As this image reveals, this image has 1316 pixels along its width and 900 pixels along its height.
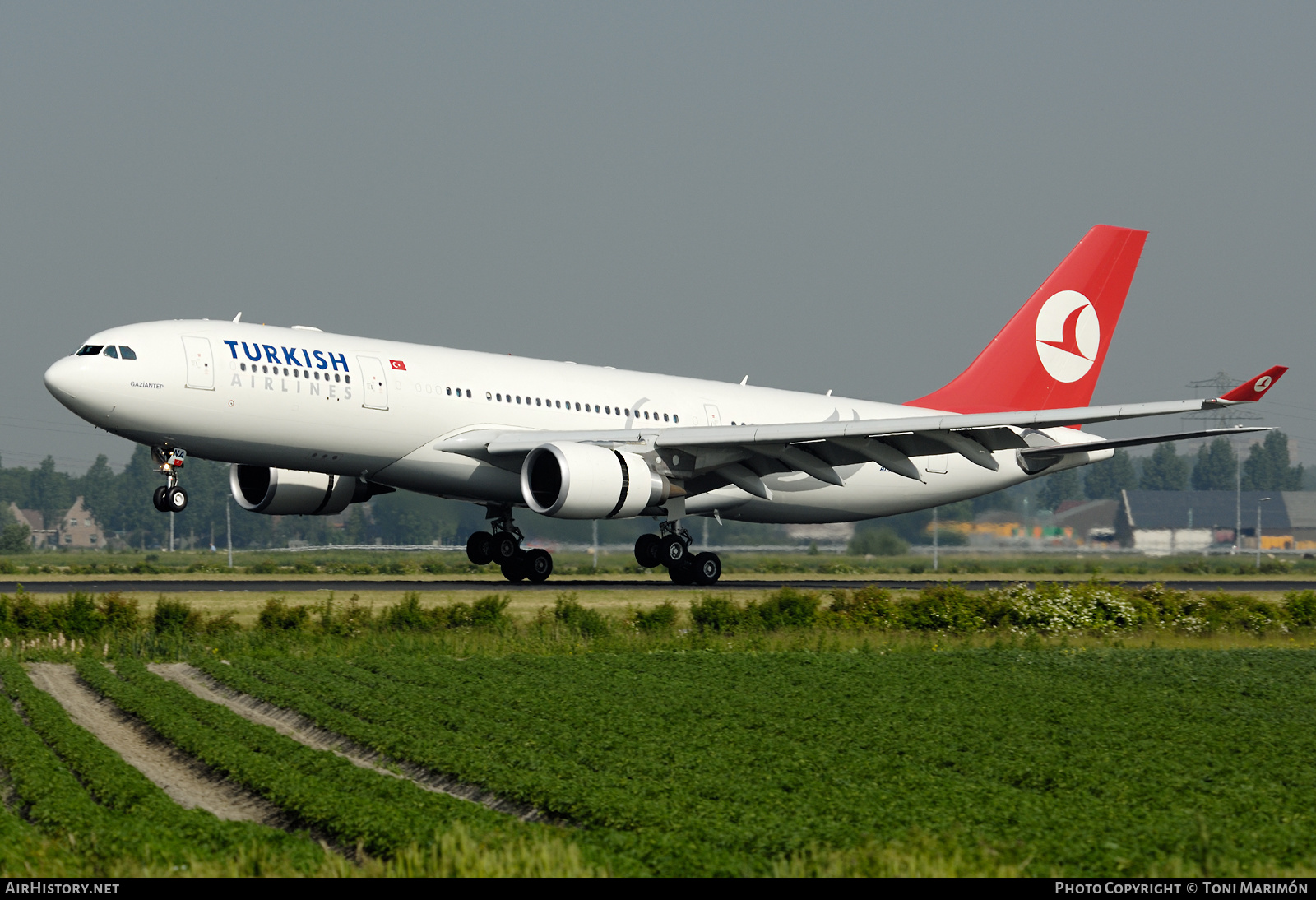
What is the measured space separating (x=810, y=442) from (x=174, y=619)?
42.7 ft

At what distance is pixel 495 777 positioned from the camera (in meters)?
10.1

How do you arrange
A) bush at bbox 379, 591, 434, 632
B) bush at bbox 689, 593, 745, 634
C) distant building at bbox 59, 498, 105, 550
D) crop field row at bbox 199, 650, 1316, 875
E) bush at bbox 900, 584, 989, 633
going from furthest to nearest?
distant building at bbox 59, 498, 105, 550
bush at bbox 900, 584, 989, 633
bush at bbox 689, 593, 745, 634
bush at bbox 379, 591, 434, 632
crop field row at bbox 199, 650, 1316, 875

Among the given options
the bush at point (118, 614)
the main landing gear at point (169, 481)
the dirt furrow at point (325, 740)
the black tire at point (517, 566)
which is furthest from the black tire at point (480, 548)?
the dirt furrow at point (325, 740)

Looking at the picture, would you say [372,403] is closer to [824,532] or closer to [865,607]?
[865,607]

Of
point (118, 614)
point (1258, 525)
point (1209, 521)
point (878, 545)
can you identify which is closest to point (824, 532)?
point (878, 545)

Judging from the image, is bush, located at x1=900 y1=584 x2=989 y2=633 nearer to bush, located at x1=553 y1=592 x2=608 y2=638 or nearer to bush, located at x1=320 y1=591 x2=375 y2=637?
bush, located at x1=553 y1=592 x2=608 y2=638

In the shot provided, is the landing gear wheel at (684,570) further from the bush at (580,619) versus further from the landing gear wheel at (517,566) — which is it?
the bush at (580,619)

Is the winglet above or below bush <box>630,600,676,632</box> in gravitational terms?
above

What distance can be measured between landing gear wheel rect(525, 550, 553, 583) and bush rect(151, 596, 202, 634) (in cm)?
1066

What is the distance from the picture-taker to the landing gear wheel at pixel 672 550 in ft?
100

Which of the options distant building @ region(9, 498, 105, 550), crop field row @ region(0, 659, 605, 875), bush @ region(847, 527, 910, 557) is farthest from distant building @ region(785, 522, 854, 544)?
distant building @ region(9, 498, 105, 550)

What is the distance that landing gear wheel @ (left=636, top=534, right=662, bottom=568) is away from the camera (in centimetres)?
3073

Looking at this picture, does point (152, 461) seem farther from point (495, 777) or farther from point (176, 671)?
point (495, 777)

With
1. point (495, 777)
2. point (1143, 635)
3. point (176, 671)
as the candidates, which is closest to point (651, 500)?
point (1143, 635)
